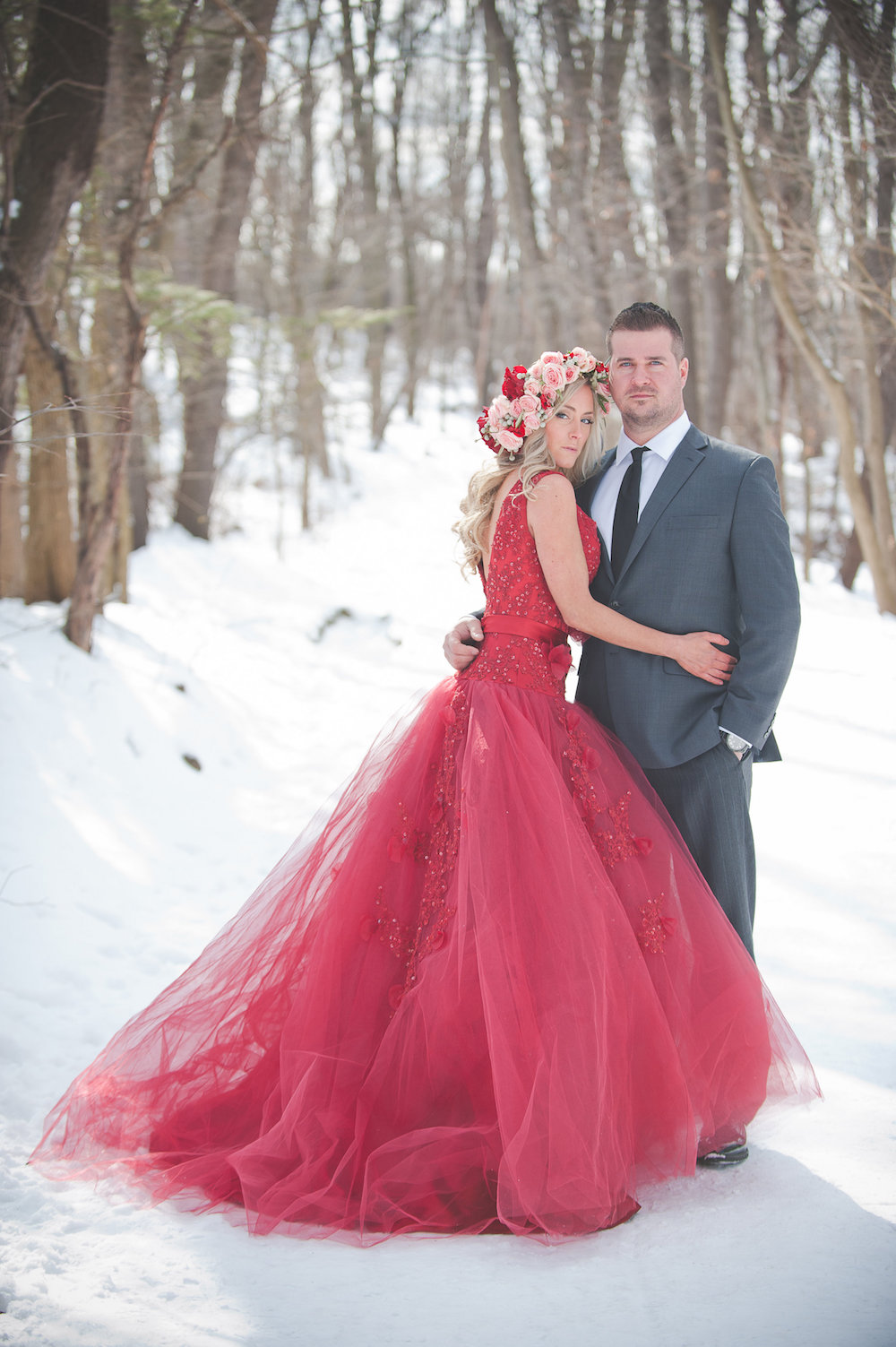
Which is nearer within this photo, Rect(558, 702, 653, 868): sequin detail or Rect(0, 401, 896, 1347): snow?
Rect(0, 401, 896, 1347): snow

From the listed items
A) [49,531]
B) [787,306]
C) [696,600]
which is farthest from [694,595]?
[787,306]

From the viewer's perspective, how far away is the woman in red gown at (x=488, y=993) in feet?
7.51

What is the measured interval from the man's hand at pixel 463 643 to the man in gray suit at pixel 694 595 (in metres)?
0.41

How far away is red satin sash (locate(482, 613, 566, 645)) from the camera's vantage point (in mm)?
3000

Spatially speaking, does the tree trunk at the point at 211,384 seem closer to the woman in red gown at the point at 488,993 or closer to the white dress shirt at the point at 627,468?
the white dress shirt at the point at 627,468

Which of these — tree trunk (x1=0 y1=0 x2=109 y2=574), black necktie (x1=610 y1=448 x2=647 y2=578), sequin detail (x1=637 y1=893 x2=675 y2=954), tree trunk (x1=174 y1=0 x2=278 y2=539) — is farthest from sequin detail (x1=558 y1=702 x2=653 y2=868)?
tree trunk (x1=174 y1=0 x2=278 y2=539)

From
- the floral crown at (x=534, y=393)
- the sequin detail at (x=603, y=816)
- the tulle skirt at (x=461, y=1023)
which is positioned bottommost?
the tulle skirt at (x=461, y=1023)

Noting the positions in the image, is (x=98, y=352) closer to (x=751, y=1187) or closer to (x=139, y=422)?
(x=139, y=422)

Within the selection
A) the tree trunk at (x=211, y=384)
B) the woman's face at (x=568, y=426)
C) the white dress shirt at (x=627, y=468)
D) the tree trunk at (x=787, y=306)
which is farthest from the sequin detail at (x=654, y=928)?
the tree trunk at (x=211, y=384)

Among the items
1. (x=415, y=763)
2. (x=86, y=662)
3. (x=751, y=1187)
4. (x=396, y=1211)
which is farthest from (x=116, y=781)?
(x=751, y=1187)

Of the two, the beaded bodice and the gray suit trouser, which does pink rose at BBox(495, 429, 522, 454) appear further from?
the gray suit trouser

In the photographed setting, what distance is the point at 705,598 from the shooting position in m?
2.83

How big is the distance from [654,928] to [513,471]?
1473 mm

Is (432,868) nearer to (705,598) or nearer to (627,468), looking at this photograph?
(705,598)
